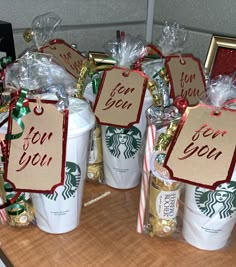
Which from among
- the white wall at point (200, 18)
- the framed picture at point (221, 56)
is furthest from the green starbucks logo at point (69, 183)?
the white wall at point (200, 18)

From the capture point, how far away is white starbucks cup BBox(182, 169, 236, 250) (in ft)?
1.87

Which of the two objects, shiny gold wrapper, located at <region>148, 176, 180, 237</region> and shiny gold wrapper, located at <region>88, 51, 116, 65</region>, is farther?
shiny gold wrapper, located at <region>88, 51, 116, 65</region>

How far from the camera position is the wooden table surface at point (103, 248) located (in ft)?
1.96

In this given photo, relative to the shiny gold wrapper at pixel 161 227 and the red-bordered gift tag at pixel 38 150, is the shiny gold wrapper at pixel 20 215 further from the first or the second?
the shiny gold wrapper at pixel 161 227

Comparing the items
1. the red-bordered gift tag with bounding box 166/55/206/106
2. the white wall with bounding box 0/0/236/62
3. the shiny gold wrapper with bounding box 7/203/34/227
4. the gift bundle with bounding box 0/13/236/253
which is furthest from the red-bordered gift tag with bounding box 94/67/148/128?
the white wall with bounding box 0/0/236/62

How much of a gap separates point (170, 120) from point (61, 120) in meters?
0.18

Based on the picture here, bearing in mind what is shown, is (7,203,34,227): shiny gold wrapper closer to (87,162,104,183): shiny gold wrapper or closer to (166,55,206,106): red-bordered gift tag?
(87,162,104,183): shiny gold wrapper

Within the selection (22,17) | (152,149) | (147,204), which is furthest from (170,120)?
(22,17)

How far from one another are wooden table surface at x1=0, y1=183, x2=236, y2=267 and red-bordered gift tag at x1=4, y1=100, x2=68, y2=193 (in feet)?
0.37

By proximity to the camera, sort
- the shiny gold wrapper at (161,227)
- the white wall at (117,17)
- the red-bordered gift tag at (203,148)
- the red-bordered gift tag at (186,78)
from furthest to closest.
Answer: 1. the white wall at (117,17)
2. the red-bordered gift tag at (186,78)
3. the shiny gold wrapper at (161,227)
4. the red-bordered gift tag at (203,148)

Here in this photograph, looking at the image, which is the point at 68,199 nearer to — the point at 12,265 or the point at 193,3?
the point at 12,265

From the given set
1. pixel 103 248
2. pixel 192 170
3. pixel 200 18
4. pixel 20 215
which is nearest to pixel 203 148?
pixel 192 170

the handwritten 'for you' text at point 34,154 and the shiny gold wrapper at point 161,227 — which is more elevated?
the handwritten 'for you' text at point 34,154

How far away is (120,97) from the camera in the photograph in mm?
692
